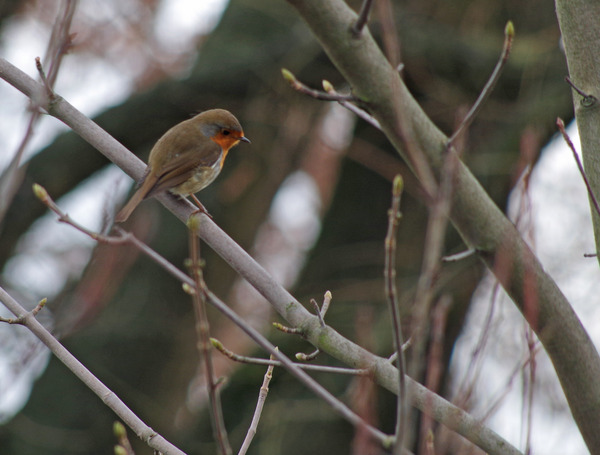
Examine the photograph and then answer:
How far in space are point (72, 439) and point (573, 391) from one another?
430cm

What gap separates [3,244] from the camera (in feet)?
18.9

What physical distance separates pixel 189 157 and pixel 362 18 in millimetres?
1690

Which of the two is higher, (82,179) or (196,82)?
(196,82)

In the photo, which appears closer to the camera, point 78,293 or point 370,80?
point 370,80

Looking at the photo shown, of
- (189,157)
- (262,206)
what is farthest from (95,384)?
(262,206)

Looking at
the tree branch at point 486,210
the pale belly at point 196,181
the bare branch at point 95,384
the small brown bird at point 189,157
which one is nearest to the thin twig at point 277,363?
the bare branch at point 95,384

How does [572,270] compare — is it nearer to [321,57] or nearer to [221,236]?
[321,57]

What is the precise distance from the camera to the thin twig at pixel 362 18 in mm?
2338

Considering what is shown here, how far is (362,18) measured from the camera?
2.38 metres

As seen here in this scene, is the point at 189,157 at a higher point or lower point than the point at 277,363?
higher

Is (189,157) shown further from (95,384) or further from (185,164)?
(95,384)

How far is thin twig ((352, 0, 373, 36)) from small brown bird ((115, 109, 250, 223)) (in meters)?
1.21

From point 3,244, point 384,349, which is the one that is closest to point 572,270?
point 384,349

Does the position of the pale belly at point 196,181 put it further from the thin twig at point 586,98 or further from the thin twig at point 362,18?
the thin twig at point 586,98
